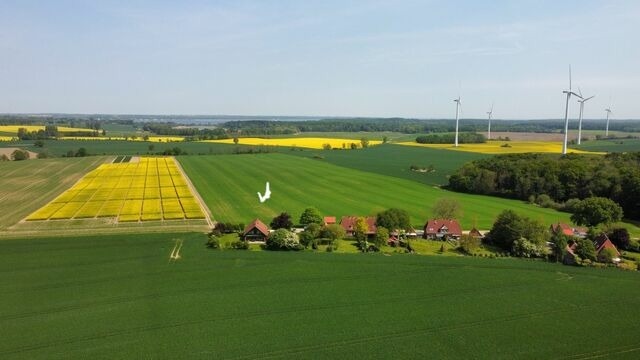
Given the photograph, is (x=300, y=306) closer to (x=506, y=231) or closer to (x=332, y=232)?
(x=332, y=232)

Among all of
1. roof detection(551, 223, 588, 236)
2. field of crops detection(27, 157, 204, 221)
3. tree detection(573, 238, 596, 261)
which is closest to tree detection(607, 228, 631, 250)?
roof detection(551, 223, 588, 236)

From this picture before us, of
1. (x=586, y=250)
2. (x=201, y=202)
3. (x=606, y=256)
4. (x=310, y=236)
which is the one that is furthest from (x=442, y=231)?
(x=201, y=202)

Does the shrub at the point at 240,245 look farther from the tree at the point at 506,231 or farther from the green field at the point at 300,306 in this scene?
the tree at the point at 506,231

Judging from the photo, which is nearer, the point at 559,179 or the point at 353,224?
the point at 353,224

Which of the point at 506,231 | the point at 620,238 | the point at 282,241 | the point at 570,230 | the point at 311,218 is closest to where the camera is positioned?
the point at 282,241

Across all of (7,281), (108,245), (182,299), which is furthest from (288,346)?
(108,245)
